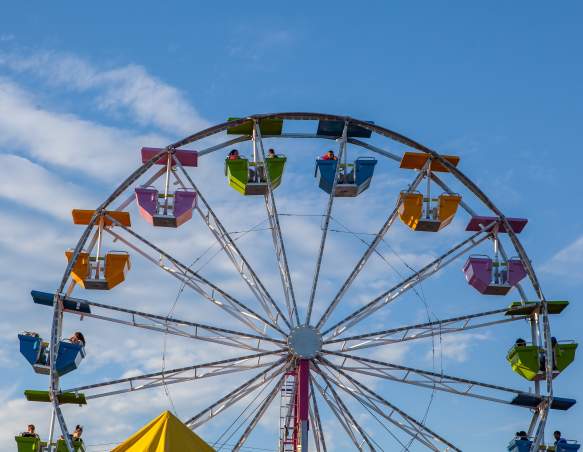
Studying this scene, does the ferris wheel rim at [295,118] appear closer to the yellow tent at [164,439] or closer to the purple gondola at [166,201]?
the purple gondola at [166,201]

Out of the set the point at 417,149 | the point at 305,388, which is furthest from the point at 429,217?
the point at 305,388

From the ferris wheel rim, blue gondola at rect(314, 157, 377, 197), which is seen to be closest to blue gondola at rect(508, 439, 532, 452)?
the ferris wheel rim

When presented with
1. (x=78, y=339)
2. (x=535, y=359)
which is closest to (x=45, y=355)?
(x=78, y=339)

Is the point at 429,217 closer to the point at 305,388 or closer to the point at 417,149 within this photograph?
the point at 417,149

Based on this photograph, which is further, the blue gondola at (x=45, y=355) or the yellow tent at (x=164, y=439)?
the blue gondola at (x=45, y=355)

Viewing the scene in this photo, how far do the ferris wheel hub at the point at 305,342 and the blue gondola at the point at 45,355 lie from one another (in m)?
4.06

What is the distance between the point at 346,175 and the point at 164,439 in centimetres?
1129

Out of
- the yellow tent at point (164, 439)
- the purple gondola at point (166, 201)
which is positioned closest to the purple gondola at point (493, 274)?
the purple gondola at point (166, 201)

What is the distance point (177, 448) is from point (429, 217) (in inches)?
448

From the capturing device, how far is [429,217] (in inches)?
1016

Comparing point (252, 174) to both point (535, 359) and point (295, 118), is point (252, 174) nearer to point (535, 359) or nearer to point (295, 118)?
point (295, 118)

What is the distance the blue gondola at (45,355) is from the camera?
944 inches

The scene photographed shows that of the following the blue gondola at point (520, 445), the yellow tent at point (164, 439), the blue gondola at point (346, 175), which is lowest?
the yellow tent at point (164, 439)

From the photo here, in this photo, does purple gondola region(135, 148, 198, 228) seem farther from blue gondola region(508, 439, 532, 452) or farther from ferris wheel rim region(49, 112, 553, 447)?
blue gondola region(508, 439, 532, 452)
